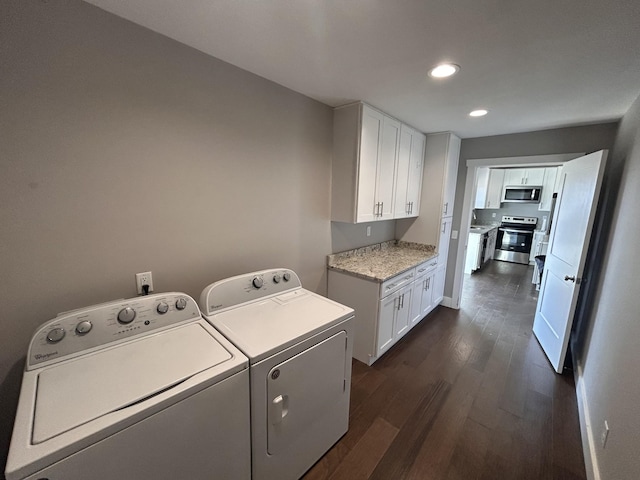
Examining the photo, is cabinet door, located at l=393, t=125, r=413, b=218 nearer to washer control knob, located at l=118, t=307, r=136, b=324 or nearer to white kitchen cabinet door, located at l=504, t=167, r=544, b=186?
washer control knob, located at l=118, t=307, r=136, b=324

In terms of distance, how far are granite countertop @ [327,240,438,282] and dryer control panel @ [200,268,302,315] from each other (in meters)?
0.71

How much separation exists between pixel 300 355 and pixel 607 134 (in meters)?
3.54

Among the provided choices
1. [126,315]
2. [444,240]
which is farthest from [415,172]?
[126,315]

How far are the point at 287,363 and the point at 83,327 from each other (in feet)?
2.96

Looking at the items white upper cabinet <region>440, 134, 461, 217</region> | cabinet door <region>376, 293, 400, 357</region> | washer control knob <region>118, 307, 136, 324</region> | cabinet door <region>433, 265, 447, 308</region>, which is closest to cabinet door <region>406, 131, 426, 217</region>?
white upper cabinet <region>440, 134, 461, 217</region>

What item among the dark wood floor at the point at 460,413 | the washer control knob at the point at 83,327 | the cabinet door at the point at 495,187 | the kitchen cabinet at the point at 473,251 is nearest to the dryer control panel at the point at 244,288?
the washer control knob at the point at 83,327

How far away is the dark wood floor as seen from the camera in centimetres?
158

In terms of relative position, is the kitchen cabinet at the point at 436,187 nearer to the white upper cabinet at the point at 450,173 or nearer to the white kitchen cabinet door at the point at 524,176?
the white upper cabinet at the point at 450,173

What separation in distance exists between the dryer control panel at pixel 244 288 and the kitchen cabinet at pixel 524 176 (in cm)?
640

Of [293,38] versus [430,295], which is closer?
[293,38]

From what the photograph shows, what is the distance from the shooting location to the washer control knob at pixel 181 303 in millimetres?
1388

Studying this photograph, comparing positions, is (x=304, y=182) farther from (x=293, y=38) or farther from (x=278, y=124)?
(x=293, y=38)

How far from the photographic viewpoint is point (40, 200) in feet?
3.76

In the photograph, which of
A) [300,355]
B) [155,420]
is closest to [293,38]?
[300,355]
